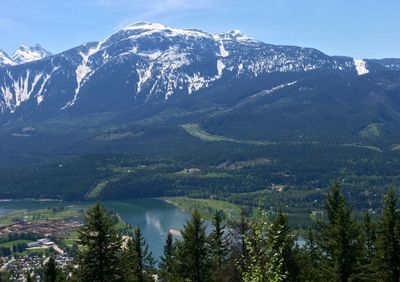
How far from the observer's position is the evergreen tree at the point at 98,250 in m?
34.9

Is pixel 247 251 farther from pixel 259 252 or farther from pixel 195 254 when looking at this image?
pixel 259 252

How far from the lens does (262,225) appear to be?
23.4 m

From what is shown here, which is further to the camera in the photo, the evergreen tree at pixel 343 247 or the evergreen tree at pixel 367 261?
the evergreen tree at pixel 343 247

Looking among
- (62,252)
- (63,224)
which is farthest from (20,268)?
(63,224)

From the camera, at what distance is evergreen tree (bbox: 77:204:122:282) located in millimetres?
34875

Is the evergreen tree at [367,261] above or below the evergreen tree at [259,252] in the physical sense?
below

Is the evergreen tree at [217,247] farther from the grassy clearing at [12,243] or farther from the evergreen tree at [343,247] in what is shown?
the grassy clearing at [12,243]

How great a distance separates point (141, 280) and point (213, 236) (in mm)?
8522

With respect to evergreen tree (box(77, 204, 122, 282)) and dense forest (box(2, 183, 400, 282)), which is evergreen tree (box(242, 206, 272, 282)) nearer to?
dense forest (box(2, 183, 400, 282))

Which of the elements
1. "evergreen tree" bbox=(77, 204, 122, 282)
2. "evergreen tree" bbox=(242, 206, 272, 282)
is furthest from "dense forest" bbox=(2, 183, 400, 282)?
"evergreen tree" bbox=(242, 206, 272, 282)

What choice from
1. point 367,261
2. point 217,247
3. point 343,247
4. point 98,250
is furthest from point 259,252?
point 217,247

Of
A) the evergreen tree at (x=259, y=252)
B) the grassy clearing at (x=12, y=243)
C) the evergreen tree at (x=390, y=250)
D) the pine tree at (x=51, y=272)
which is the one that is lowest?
the grassy clearing at (x=12, y=243)

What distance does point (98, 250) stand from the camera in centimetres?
3497

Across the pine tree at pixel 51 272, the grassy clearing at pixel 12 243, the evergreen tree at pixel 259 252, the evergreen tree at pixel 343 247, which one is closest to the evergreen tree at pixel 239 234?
the evergreen tree at pixel 343 247
